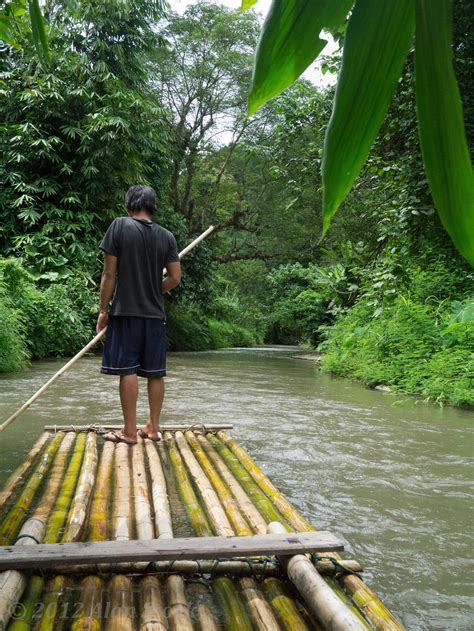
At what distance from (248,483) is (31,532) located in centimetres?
96

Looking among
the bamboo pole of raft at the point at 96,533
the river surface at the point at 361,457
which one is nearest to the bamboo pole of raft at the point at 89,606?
the bamboo pole of raft at the point at 96,533

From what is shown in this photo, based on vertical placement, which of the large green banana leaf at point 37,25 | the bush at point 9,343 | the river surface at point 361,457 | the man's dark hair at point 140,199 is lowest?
the river surface at point 361,457

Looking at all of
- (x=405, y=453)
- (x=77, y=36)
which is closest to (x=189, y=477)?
(x=405, y=453)

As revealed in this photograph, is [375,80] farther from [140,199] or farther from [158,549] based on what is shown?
[140,199]

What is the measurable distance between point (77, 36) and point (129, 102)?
5.08ft

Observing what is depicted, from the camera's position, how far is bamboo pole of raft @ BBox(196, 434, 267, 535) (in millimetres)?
1931

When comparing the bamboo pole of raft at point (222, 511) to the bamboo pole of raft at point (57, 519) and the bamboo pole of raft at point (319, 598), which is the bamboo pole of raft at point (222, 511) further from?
the bamboo pole of raft at point (57, 519)

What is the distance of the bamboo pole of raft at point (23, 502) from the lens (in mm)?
1791

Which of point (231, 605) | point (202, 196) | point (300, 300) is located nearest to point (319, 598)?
point (231, 605)

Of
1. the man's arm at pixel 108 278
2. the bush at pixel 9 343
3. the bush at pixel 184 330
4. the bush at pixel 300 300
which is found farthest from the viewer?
the bush at pixel 300 300

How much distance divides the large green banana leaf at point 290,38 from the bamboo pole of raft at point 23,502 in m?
1.80

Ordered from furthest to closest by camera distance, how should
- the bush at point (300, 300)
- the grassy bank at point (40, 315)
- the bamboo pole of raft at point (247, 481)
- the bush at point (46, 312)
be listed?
the bush at point (300, 300)
the bush at point (46, 312)
the grassy bank at point (40, 315)
the bamboo pole of raft at point (247, 481)

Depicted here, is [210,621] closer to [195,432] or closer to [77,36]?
[195,432]

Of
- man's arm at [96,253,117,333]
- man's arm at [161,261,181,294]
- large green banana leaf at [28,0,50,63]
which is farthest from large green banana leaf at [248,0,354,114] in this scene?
man's arm at [161,261,181,294]
